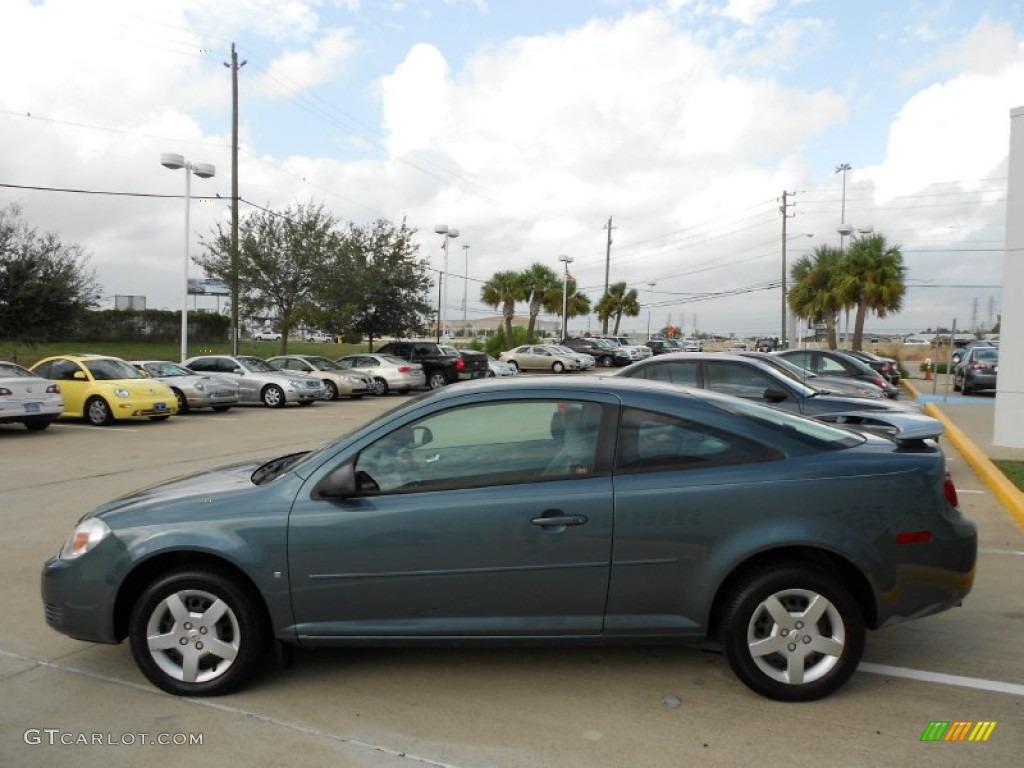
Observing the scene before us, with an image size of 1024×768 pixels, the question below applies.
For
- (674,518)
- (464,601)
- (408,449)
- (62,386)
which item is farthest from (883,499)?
(62,386)

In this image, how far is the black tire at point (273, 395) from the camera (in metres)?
21.6

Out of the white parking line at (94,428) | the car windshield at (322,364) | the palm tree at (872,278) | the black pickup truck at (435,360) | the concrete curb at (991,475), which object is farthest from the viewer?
the palm tree at (872,278)

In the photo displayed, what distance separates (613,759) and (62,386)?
1653cm

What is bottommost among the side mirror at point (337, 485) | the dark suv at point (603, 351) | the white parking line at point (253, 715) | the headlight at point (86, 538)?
the white parking line at point (253, 715)

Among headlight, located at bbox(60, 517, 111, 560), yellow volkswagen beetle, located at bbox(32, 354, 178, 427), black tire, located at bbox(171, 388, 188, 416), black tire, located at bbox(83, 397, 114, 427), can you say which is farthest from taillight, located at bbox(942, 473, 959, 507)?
black tire, located at bbox(171, 388, 188, 416)

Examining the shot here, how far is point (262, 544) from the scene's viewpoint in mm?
3816

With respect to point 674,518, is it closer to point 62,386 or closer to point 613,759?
point 613,759

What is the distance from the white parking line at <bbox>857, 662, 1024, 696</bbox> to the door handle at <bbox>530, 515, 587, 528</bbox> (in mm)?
1759

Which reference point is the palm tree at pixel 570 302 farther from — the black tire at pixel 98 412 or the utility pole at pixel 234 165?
the black tire at pixel 98 412

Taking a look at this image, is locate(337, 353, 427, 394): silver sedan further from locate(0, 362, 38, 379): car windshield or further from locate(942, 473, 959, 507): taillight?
locate(942, 473, 959, 507): taillight

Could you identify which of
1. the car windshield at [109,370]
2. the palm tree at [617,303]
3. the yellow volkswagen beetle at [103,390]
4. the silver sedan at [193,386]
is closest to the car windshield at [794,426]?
the yellow volkswagen beetle at [103,390]

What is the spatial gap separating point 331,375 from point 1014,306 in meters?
17.9

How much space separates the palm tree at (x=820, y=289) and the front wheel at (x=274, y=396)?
26.0 meters

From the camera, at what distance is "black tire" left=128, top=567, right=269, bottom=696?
387 cm
